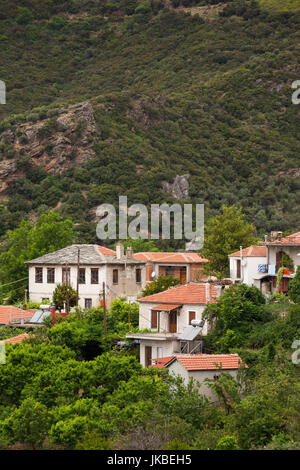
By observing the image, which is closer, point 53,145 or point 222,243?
point 222,243

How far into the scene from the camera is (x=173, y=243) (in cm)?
8062

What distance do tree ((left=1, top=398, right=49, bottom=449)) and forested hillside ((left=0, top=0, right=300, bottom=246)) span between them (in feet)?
163

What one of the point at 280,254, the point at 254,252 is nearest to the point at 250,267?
the point at 254,252

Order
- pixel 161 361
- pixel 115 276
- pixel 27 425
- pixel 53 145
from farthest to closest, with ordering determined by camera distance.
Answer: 1. pixel 53 145
2. pixel 115 276
3. pixel 161 361
4. pixel 27 425

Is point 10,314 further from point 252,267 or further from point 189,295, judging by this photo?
point 252,267

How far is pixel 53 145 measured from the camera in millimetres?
95062

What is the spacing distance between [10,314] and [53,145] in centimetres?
4993

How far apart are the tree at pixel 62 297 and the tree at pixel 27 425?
18.3 metres

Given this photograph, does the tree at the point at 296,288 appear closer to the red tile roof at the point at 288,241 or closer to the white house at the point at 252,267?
the red tile roof at the point at 288,241

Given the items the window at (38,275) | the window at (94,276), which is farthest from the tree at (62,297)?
the window at (38,275)

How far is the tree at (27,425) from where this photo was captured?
2961 cm

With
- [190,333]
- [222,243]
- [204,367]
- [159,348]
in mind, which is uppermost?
[222,243]


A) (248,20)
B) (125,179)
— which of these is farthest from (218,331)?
(248,20)

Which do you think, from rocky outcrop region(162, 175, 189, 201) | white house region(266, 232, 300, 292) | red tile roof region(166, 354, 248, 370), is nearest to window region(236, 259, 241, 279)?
white house region(266, 232, 300, 292)
